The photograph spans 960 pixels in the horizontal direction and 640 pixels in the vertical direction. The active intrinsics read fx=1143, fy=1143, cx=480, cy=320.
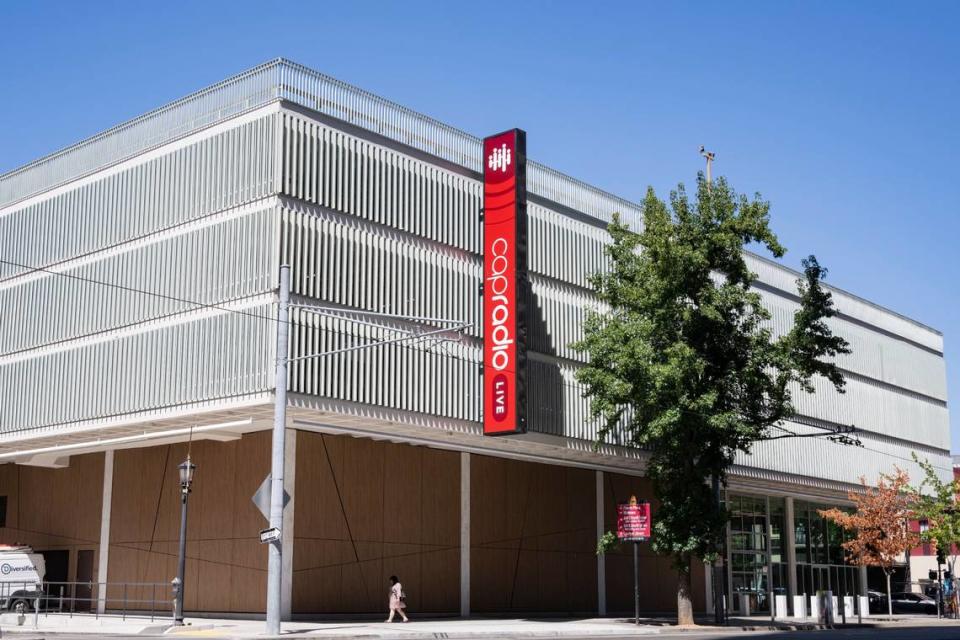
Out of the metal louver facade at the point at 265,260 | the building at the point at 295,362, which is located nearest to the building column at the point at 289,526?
the building at the point at 295,362

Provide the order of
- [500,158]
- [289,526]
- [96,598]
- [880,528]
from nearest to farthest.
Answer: [289,526], [500,158], [96,598], [880,528]

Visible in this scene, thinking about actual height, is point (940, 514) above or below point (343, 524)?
above

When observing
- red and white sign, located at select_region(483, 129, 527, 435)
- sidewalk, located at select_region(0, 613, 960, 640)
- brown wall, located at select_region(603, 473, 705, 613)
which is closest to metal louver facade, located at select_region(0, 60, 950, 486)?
red and white sign, located at select_region(483, 129, 527, 435)

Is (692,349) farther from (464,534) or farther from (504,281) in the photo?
(464,534)

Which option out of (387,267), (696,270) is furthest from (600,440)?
(387,267)

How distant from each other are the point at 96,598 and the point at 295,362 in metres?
13.8

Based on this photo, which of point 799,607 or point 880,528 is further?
point 799,607

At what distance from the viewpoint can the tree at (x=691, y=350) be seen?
36750 mm

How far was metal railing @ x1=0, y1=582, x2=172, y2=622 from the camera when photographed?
38.6m

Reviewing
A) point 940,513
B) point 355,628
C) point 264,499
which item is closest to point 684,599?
point 355,628

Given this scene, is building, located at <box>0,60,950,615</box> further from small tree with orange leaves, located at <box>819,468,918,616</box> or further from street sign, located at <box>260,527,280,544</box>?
small tree with orange leaves, located at <box>819,468,918,616</box>

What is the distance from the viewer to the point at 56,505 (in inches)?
1748

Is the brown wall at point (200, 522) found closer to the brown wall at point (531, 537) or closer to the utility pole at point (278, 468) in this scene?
the utility pole at point (278, 468)

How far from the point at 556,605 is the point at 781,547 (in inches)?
693
